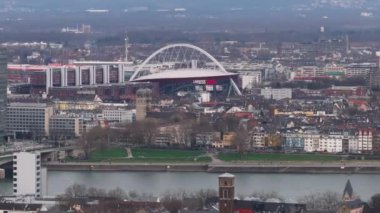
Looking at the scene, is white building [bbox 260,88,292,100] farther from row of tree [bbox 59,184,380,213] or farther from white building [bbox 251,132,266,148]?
row of tree [bbox 59,184,380,213]

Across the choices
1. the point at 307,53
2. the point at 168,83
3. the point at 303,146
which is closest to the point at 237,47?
the point at 307,53

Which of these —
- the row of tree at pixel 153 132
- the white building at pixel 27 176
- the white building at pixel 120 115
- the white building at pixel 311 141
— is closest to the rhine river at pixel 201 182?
the white building at pixel 27 176

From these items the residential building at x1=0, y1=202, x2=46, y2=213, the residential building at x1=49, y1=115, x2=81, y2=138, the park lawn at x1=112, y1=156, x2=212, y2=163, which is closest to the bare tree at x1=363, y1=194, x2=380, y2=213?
the residential building at x1=0, y1=202, x2=46, y2=213

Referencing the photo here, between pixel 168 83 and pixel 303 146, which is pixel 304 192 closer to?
pixel 303 146

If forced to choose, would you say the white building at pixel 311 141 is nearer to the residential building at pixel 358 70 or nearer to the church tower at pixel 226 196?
the church tower at pixel 226 196

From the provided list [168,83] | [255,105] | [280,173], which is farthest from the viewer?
[168,83]

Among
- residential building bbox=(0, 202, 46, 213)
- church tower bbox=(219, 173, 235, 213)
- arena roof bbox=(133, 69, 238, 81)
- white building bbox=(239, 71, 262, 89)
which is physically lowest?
white building bbox=(239, 71, 262, 89)

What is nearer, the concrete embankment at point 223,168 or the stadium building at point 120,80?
the concrete embankment at point 223,168
